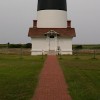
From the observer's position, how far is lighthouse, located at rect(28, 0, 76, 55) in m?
43.6

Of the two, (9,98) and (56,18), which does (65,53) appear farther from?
(9,98)

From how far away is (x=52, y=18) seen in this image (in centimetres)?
4450

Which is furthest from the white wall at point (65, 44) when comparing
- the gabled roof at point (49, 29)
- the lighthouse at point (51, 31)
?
the gabled roof at point (49, 29)

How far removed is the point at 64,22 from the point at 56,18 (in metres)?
1.23

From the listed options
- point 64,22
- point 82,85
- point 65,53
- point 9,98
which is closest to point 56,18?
point 64,22

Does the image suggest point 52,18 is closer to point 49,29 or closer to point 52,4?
point 49,29

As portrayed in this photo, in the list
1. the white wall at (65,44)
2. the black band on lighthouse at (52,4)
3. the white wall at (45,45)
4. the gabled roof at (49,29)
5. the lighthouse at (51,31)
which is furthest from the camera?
the black band on lighthouse at (52,4)

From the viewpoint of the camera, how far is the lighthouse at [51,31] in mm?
43625

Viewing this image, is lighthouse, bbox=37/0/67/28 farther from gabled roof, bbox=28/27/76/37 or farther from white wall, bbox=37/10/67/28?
gabled roof, bbox=28/27/76/37

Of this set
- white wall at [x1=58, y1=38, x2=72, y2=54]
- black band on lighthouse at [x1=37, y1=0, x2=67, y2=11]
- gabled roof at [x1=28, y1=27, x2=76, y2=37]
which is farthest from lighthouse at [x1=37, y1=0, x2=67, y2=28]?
white wall at [x1=58, y1=38, x2=72, y2=54]

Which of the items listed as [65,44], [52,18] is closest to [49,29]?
[52,18]

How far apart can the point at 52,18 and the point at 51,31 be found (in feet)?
6.68

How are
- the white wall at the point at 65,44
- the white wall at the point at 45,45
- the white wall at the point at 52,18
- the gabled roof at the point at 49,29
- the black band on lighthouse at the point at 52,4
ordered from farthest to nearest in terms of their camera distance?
1. the white wall at the point at 52,18
2. the black band on lighthouse at the point at 52,4
3. the white wall at the point at 65,44
4. the white wall at the point at 45,45
5. the gabled roof at the point at 49,29

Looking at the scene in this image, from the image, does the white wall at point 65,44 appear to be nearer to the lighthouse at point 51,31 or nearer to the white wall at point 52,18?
the lighthouse at point 51,31
